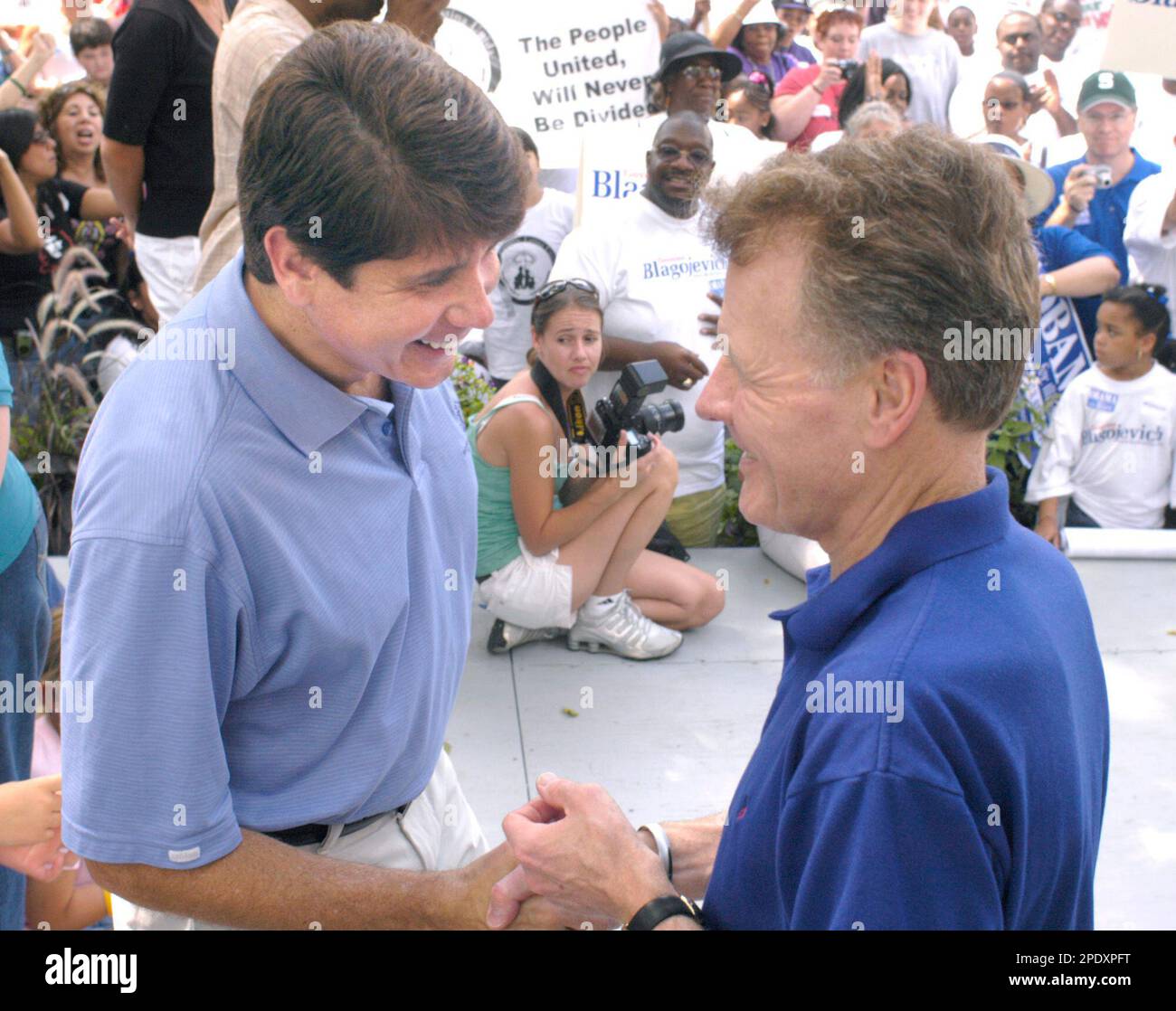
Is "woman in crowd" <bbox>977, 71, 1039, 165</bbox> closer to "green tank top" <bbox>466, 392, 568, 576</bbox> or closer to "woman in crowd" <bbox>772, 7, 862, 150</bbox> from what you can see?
"woman in crowd" <bbox>772, 7, 862, 150</bbox>

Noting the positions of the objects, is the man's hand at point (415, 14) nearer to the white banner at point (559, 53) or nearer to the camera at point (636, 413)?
the camera at point (636, 413)

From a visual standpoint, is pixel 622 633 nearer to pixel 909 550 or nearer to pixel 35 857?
pixel 35 857

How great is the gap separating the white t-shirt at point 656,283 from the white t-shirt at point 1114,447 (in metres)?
1.58

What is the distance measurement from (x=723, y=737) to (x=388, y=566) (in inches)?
105

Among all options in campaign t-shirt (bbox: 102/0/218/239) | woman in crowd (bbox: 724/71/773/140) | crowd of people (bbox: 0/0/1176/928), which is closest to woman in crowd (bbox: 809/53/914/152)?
crowd of people (bbox: 0/0/1176/928)

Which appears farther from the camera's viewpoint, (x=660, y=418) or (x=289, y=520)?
(x=660, y=418)

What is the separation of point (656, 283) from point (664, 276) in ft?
0.15

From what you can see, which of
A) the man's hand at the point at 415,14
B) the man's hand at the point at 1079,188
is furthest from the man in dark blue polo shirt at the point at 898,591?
the man's hand at the point at 1079,188

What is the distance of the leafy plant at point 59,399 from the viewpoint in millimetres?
4949

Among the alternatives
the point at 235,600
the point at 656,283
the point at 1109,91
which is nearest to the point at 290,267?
the point at 235,600

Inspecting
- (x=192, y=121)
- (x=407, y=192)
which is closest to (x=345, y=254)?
(x=407, y=192)

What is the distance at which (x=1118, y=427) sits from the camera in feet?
18.2

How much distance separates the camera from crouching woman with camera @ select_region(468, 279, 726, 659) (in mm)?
4434
